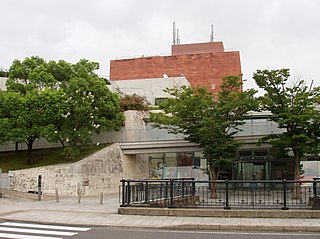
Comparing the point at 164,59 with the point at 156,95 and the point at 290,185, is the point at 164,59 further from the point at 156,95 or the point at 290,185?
the point at 290,185

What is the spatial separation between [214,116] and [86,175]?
11.3 metres

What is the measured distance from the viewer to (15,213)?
15.4 m

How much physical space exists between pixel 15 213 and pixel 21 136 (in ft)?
44.2

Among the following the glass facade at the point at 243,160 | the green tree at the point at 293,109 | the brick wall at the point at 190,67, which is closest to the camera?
the green tree at the point at 293,109

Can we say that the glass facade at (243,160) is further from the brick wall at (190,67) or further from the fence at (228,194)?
the brick wall at (190,67)

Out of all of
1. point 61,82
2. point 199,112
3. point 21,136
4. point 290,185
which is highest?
point 61,82

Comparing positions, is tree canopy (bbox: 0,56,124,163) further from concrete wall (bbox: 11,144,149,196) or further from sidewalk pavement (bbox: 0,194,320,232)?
sidewalk pavement (bbox: 0,194,320,232)

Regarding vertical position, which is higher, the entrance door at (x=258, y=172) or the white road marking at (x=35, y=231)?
the entrance door at (x=258, y=172)

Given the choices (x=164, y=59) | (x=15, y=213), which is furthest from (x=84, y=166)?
(x=164, y=59)

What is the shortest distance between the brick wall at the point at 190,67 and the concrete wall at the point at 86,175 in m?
29.1

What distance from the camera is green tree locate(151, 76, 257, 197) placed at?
25562 mm

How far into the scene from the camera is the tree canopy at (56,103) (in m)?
27.9

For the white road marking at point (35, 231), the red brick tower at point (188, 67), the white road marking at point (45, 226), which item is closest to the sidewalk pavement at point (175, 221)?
the white road marking at point (45, 226)

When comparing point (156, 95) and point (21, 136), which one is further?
point (156, 95)
